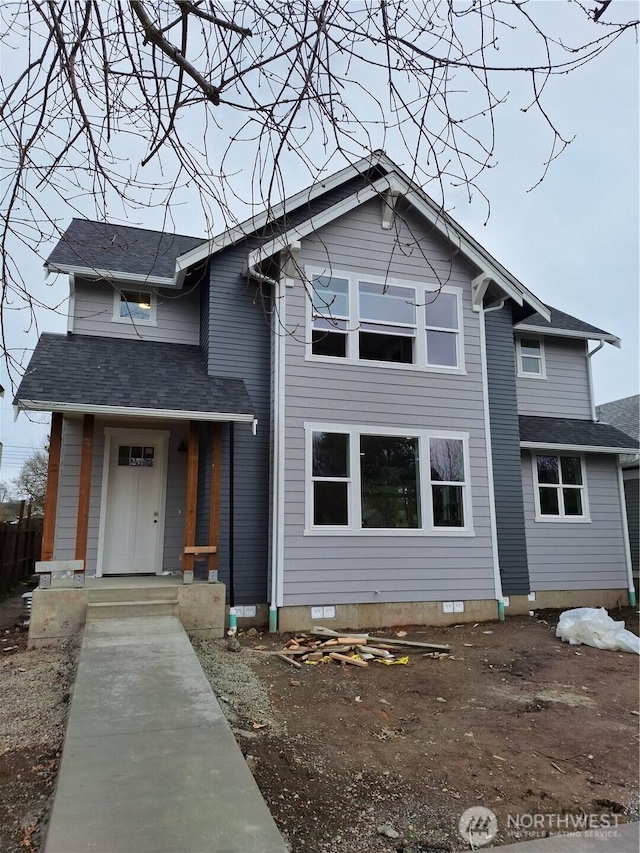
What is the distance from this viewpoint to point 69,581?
22.9 feet

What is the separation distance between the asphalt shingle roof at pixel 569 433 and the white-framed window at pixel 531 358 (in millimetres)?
950

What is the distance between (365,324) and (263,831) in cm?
739

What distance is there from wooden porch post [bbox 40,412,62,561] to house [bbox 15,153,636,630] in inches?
1.5

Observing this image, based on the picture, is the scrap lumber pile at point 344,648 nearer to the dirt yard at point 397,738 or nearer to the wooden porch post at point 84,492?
the dirt yard at point 397,738

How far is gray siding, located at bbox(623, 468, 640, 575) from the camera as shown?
13141mm

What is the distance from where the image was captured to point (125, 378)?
789 cm

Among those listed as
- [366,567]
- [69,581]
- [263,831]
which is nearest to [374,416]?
[366,567]

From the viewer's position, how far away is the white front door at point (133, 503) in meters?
8.76

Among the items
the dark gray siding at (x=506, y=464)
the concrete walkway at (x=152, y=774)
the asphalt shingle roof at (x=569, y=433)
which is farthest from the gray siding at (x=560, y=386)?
the concrete walkway at (x=152, y=774)

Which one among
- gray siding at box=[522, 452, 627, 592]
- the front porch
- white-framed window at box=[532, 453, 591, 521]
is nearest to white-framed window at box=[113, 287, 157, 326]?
the front porch

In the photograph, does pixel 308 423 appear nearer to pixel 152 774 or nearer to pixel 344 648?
pixel 344 648

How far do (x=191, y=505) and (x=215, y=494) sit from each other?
36 centimetres

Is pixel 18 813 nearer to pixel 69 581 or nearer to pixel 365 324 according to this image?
pixel 69 581

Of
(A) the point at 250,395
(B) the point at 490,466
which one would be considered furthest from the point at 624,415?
(A) the point at 250,395
